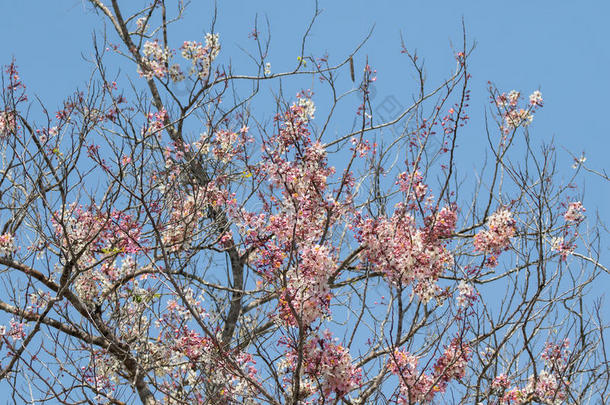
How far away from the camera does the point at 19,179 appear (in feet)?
21.5

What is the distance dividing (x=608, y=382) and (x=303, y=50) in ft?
14.4

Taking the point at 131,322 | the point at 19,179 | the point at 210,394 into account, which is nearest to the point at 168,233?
the point at 131,322

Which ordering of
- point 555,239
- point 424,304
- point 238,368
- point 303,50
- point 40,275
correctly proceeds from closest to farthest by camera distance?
point 238,368 → point 424,304 → point 555,239 → point 40,275 → point 303,50

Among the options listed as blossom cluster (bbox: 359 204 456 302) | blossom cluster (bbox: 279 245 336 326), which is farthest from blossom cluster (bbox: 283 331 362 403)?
blossom cluster (bbox: 359 204 456 302)

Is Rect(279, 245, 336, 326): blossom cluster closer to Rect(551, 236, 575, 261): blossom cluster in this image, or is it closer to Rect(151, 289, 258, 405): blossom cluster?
Rect(151, 289, 258, 405): blossom cluster

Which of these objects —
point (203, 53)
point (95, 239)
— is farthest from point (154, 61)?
point (95, 239)

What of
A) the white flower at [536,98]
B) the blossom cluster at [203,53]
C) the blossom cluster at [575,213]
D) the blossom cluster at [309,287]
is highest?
the blossom cluster at [203,53]

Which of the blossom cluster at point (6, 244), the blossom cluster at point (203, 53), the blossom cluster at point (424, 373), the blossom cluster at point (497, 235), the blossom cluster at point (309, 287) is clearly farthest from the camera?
the blossom cluster at point (203, 53)

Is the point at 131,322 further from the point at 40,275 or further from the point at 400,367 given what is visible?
the point at 400,367

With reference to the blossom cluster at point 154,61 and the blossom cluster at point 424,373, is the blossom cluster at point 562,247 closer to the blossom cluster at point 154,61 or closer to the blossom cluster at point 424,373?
the blossom cluster at point 424,373

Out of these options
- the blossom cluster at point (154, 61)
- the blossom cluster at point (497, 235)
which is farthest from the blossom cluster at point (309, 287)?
the blossom cluster at point (154, 61)

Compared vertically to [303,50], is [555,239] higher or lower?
lower

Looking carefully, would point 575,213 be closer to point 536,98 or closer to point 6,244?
point 536,98

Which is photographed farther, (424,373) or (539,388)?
(539,388)
